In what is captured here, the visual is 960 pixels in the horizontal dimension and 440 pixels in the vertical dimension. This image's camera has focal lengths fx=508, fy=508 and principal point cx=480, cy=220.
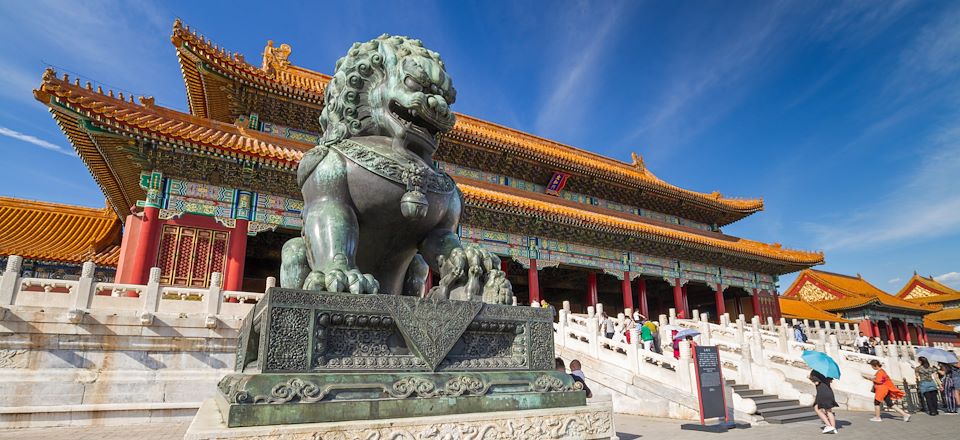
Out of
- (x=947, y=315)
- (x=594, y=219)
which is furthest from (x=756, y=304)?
(x=947, y=315)

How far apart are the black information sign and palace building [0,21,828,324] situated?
8029 millimetres

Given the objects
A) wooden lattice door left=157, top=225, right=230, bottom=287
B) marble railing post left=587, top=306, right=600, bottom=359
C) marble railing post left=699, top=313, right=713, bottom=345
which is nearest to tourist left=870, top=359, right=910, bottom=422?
marble railing post left=699, top=313, right=713, bottom=345

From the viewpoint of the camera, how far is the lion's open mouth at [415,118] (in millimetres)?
2765

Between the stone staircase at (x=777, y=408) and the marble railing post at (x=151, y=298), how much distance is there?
948 cm

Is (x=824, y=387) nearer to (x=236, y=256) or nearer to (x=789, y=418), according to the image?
(x=789, y=418)

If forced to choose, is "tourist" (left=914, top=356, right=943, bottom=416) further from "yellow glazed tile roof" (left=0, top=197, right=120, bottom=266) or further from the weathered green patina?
"yellow glazed tile roof" (left=0, top=197, right=120, bottom=266)

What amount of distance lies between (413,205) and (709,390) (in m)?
6.42

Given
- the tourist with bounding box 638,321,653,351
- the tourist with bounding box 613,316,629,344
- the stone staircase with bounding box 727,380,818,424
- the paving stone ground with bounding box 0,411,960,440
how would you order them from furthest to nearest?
the tourist with bounding box 613,316,629,344, the tourist with bounding box 638,321,653,351, the stone staircase with bounding box 727,380,818,424, the paving stone ground with bounding box 0,411,960,440

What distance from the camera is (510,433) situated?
6.88 ft

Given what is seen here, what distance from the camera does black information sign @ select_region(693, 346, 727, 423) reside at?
7.20 m

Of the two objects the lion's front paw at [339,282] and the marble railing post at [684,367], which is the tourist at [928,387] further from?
the lion's front paw at [339,282]

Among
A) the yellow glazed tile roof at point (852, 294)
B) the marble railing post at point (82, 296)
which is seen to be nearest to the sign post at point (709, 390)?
the marble railing post at point (82, 296)

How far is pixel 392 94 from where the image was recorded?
2787 millimetres

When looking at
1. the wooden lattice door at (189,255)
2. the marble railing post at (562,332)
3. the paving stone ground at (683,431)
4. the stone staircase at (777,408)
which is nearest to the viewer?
the paving stone ground at (683,431)
